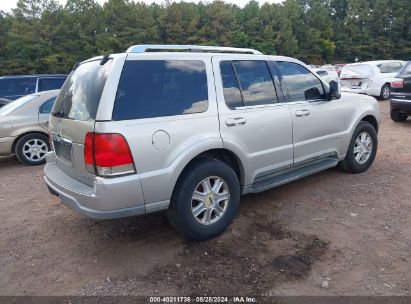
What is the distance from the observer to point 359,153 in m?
5.52

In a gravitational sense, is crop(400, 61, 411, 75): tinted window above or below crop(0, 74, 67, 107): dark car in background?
above

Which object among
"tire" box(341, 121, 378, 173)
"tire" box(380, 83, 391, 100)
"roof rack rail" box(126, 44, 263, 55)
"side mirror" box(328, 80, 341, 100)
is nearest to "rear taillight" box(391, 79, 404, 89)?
"tire" box(341, 121, 378, 173)

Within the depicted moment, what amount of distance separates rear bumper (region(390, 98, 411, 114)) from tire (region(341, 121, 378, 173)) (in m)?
3.96

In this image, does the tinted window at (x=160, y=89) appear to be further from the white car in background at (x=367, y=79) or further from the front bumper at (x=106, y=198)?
the white car in background at (x=367, y=79)

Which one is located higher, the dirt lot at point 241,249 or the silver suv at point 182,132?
the silver suv at point 182,132

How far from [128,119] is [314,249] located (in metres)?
2.08

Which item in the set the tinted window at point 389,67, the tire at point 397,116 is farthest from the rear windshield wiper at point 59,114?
the tinted window at point 389,67

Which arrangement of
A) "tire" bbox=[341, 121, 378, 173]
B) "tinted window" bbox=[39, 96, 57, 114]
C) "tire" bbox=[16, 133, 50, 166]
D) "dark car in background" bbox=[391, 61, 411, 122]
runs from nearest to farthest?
"tire" bbox=[341, 121, 378, 173] < "tire" bbox=[16, 133, 50, 166] < "tinted window" bbox=[39, 96, 57, 114] < "dark car in background" bbox=[391, 61, 411, 122]

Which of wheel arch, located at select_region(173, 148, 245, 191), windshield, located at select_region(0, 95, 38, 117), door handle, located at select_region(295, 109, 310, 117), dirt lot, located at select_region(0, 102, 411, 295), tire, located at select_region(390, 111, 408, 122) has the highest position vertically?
door handle, located at select_region(295, 109, 310, 117)

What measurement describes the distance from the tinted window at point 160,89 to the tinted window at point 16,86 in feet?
29.1

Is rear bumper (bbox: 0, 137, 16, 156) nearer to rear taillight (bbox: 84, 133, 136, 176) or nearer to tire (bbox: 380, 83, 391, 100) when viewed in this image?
rear taillight (bbox: 84, 133, 136, 176)

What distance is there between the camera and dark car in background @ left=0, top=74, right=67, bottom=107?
10.9 m

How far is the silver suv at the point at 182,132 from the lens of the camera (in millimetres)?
3127

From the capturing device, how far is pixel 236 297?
2869 millimetres
